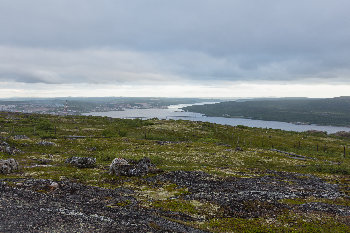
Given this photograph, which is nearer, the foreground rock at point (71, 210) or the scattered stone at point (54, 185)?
the foreground rock at point (71, 210)

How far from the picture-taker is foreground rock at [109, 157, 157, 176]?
28.6 meters

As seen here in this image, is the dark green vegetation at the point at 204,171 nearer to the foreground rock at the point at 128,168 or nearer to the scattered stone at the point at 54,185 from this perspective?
the foreground rock at the point at 128,168

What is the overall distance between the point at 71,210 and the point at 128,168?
457 inches

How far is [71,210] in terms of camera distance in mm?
17859

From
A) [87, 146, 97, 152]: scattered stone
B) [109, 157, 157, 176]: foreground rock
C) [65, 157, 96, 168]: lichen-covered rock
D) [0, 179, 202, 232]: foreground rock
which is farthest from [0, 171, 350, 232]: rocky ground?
[87, 146, 97, 152]: scattered stone

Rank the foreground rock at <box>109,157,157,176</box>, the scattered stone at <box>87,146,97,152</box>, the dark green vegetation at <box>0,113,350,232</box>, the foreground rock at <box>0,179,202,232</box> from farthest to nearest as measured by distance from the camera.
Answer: the scattered stone at <box>87,146,97,152</box> → the foreground rock at <box>109,157,157,176</box> → the dark green vegetation at <box>0,113,350,232</box> → the foreground rock at <box>0,179,202,232</box>

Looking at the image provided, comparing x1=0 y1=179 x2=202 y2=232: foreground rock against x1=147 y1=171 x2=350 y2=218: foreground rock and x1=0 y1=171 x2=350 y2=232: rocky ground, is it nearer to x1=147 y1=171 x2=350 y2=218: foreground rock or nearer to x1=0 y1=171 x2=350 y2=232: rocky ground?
x1=0 y1=171 x2=350 y2=232: rocky ground

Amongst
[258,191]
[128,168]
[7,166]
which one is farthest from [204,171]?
[7,166]

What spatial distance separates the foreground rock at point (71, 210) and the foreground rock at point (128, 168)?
17.2 feet

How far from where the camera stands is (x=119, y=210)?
18.5 meters

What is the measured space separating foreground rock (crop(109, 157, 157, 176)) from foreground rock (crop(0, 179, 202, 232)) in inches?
206

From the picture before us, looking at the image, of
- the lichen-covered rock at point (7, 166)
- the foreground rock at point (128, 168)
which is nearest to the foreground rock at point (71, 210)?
the lichen-covered rock at point (7, 166)

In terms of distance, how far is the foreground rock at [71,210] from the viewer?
15.5 meters

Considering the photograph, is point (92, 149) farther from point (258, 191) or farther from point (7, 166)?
point (258, 191)
